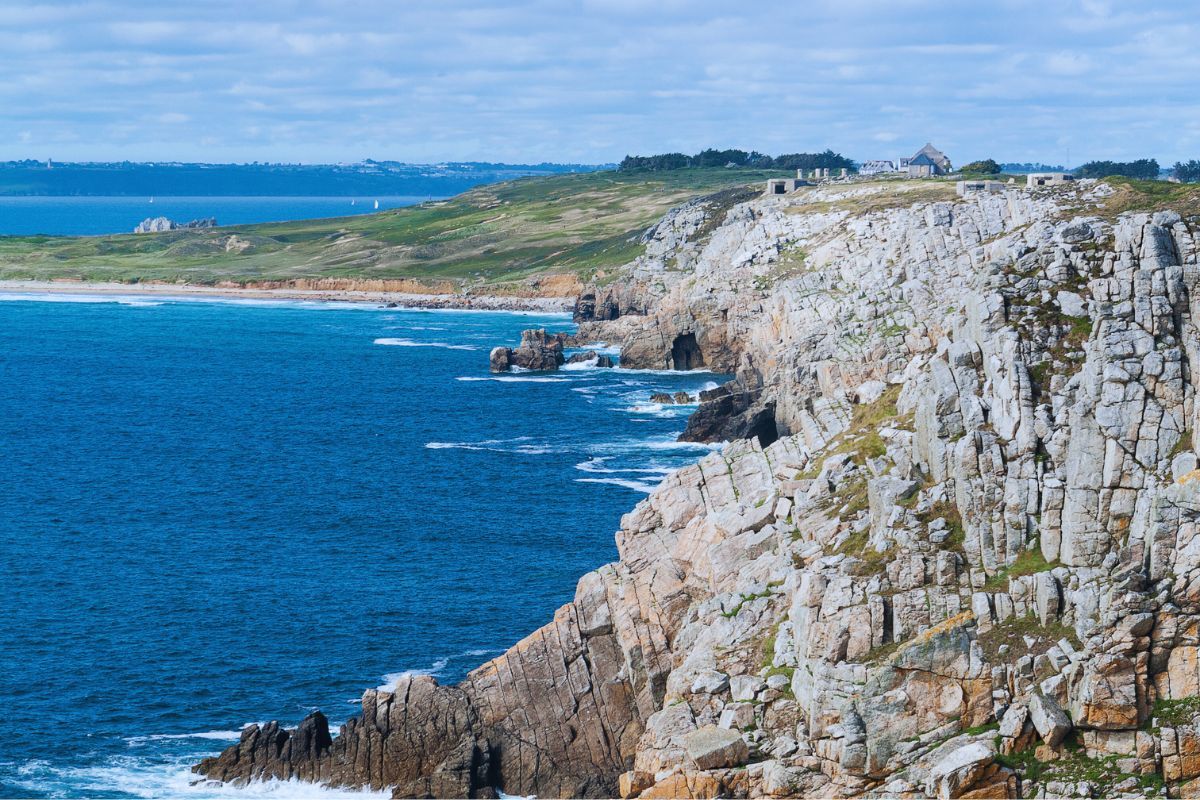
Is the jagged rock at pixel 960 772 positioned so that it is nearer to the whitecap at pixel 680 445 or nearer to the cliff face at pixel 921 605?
the cliff face at pixel 921 605

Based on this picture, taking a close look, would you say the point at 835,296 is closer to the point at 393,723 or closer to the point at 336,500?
the point at 336,500

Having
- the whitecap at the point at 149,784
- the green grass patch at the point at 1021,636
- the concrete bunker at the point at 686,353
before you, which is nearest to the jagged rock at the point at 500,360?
the concrete bunker at the point at 686,353

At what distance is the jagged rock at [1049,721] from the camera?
42375 mm

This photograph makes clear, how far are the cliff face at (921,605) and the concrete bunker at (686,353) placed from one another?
10637 cm

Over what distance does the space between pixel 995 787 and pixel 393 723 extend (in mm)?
25724

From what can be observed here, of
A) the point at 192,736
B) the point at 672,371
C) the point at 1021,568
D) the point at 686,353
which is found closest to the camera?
the point at 1021,568

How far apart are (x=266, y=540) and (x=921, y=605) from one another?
59.6 m

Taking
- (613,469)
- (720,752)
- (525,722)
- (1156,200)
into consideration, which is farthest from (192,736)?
(613,469)

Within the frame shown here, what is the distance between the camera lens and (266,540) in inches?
3826

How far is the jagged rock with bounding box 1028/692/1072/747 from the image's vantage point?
42.4 m

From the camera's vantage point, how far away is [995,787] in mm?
42188

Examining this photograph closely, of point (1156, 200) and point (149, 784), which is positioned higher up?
point (1156, 200)

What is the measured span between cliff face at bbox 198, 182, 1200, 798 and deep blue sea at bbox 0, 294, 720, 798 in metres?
8.84

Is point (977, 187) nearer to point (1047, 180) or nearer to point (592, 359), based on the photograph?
point (1047, 180)
